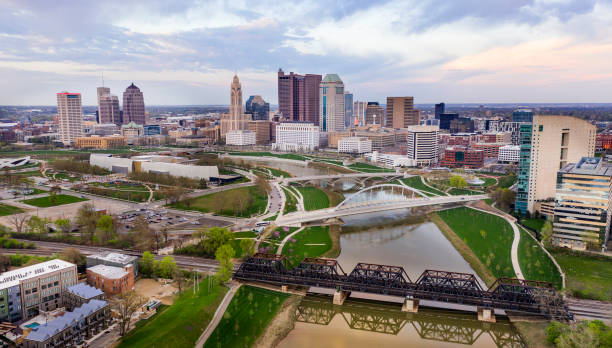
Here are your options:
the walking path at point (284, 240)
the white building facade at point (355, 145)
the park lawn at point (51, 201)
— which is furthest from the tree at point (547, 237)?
the white building facade at point (355, 145)

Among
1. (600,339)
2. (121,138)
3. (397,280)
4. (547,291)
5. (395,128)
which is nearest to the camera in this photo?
(600,339)

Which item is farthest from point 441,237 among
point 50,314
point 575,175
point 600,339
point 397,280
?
point 50,314

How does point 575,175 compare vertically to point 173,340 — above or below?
above

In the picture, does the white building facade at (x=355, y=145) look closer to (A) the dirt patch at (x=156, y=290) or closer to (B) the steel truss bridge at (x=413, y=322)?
(B) the steel truss bridge at (x=413, y=322)

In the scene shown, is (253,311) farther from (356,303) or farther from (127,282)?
(127,282)

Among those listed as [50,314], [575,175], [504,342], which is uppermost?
[575,175]

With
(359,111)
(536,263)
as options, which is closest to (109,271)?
(536,263)
